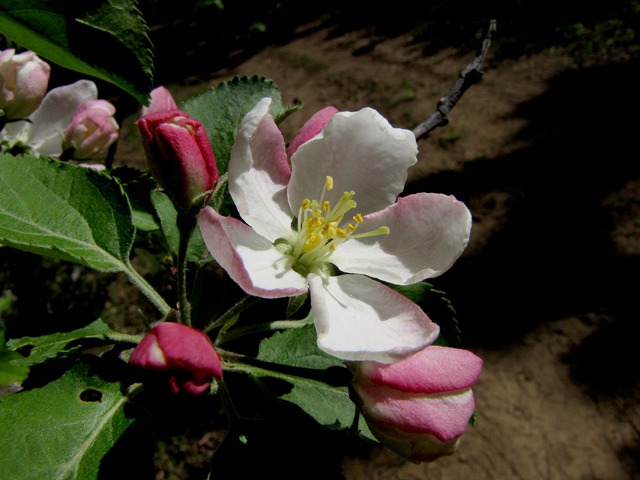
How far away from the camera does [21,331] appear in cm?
139

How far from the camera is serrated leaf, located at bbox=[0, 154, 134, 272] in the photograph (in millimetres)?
982

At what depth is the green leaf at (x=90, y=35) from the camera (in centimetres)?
79

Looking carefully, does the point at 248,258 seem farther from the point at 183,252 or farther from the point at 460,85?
the point at 460,85

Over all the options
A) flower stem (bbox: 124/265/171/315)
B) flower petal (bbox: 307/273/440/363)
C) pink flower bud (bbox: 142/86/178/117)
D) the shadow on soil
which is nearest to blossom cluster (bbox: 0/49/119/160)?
pink flower bud (bbox: 142/86/178/117)

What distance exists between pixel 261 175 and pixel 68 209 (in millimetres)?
381

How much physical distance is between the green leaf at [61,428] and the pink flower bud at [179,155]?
1.23ft

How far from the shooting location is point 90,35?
0.82 m

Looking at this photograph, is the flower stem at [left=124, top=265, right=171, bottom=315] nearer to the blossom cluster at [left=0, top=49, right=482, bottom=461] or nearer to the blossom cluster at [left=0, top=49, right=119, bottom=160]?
the blossom cluster at [left=0, top=49, right=482, bottom=461]

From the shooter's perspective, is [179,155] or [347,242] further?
[347,242]

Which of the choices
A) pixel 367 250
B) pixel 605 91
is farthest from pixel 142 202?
pixel 605 91

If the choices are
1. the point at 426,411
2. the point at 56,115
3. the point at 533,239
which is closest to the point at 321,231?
the point at 426,411

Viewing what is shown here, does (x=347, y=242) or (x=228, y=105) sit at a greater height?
(x=228, y=105)

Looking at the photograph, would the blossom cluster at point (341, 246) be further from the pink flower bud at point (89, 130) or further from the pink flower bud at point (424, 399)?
the pink flower bud at point (89, 130)

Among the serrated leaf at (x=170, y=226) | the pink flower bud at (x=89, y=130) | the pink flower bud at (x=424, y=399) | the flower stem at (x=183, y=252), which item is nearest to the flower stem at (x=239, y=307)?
the flower stem at (x=183, y=252)
